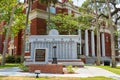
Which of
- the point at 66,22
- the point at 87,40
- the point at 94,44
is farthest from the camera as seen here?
the point at 94,44

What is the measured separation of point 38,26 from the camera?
3966 centimetres

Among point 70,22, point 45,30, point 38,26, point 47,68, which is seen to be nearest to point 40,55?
point 47,68

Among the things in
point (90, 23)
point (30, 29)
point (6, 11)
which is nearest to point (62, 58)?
point (90, 23)

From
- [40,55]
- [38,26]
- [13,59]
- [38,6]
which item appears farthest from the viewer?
[38,6]

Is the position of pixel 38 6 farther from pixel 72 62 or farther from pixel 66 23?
pixel 72 62

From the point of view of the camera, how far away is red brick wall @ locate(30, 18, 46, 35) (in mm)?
39406

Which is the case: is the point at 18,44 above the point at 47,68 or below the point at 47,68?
above

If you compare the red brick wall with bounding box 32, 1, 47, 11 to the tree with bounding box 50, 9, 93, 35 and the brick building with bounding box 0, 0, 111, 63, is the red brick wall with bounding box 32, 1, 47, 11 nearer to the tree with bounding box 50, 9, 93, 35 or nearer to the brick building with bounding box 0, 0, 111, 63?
the brick building with bounding box 0, 0, 111, 63

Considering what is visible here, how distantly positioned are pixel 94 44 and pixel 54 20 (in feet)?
58.8

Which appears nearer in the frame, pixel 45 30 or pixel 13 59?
pixel 13 59

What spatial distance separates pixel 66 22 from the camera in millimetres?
36781

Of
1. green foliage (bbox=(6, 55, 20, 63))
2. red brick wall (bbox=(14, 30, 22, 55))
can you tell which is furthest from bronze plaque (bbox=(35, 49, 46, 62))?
red brick wall (bbox=(14, 30, 22, 55))

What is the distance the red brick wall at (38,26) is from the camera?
39406 mm

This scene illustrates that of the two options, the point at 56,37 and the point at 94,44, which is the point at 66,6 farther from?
the point at 56,37
